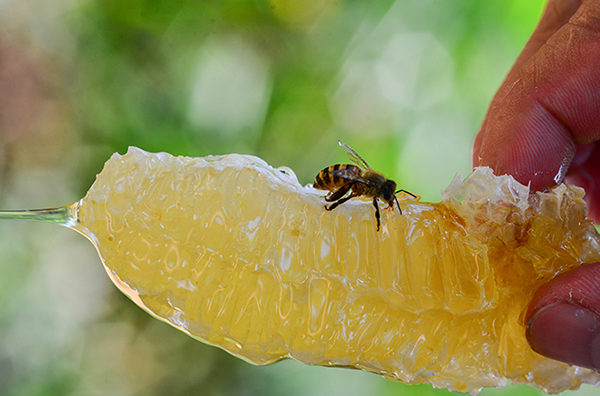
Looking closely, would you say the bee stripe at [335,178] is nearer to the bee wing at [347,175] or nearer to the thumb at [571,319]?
the bee wing at [347,175]

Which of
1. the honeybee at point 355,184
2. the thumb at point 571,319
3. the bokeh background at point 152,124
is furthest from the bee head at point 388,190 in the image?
the bokeh background at point 152,124

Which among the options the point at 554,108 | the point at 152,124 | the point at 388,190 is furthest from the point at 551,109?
the point at 152,124

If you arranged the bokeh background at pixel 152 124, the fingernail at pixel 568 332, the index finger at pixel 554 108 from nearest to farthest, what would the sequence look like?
the fingernail at pixel 568 332, the index finger at pixel 554 108, the bokeh background at pixel 152 124

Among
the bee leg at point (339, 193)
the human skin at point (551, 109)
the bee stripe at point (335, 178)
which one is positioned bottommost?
the bee leg at point (339, 193)

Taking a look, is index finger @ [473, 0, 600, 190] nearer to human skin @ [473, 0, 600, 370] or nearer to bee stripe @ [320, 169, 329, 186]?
human skin @ [473, 0, 600, 370]

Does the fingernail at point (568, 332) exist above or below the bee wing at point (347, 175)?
below

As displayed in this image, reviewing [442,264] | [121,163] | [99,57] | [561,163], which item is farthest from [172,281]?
[99,57]

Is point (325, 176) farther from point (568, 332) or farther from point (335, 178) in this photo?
point (568, 332)
